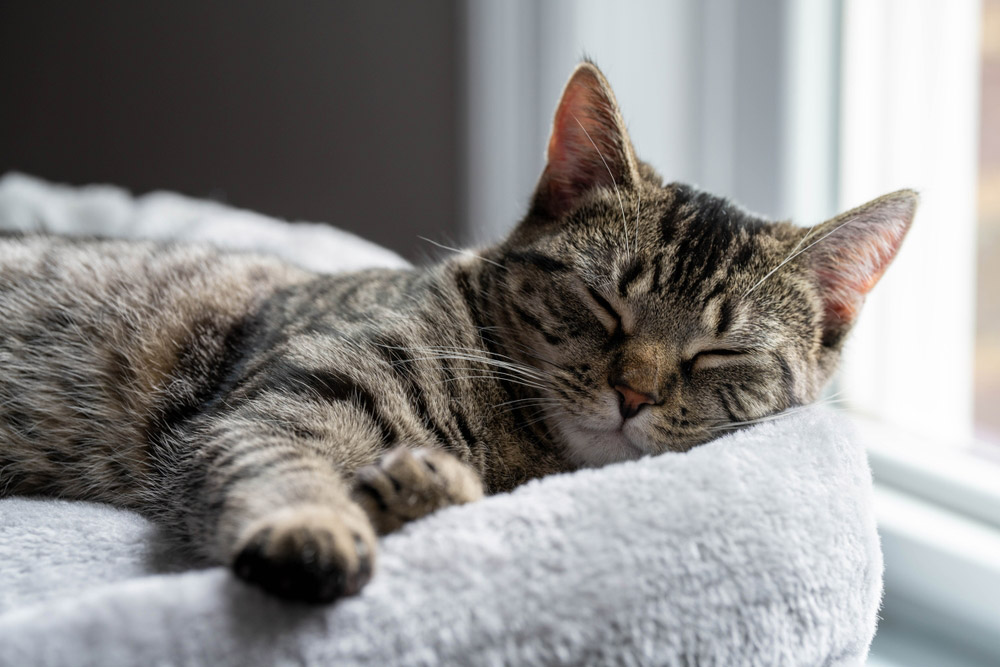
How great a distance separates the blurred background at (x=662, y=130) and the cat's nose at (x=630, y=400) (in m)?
0.42

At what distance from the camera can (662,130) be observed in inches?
80.4

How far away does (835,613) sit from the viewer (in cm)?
91

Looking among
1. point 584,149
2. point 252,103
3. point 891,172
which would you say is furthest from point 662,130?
point 252,103

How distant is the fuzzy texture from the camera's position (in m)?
0.69

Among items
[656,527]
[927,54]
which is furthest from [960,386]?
[656,527]

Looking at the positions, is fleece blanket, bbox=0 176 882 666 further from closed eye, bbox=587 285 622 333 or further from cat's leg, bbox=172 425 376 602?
closed eye, bbox=587 285 622 333

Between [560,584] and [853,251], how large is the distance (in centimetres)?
67

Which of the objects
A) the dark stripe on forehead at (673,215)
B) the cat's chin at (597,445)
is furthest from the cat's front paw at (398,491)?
the dark stripe on forehead at (673,215)

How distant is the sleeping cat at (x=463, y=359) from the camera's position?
0.95 meters

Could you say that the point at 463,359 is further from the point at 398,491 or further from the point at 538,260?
the point at 398,491

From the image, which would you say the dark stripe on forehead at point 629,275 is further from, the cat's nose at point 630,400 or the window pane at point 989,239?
the window pane at point 989,239

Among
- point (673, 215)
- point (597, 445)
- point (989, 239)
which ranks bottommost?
point (597, 445)

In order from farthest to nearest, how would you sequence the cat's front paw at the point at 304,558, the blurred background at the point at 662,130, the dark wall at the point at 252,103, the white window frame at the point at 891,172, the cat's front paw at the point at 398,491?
the dark wall at the point at 252,103 → the blurred background at the point at 662,130 → the white window frame at the point at 891,172 → the cat's front paw at the point at 398,491 → the cat's front paw at the point at 304,558

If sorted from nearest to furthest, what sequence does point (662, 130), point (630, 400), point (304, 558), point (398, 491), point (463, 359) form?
point (304, 558) < point (398, 491) < point (630, 400) < point (463, 359) < point (662, 130)
